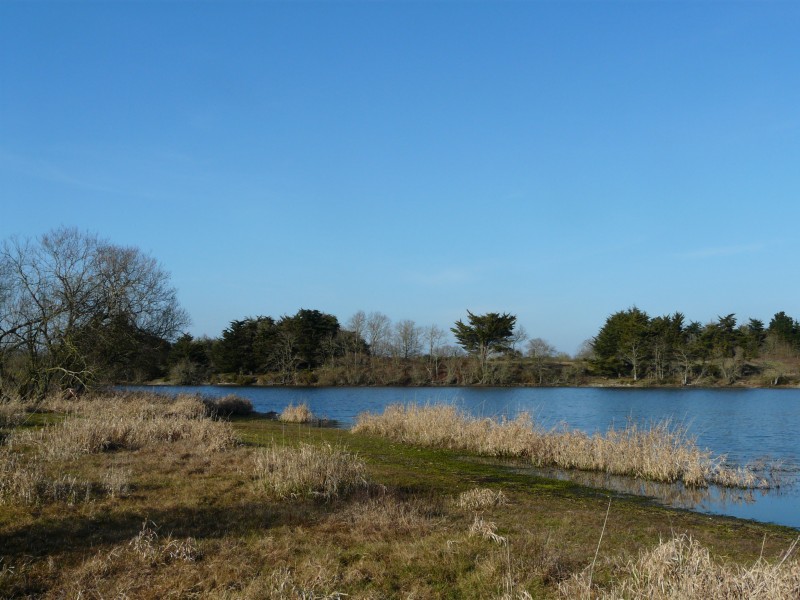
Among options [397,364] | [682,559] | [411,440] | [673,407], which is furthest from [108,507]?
[397,364]

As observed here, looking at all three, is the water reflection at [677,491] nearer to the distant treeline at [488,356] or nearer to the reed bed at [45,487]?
the reed bed at [45,487]

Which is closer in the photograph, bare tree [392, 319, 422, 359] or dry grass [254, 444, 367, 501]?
dry grass [254, 444, 367, 501]

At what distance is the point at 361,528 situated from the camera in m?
7.56

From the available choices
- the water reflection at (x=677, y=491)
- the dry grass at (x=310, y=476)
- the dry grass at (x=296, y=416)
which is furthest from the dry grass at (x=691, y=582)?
the dry grass at (x=296, y=416)

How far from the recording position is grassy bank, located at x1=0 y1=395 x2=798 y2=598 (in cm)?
559

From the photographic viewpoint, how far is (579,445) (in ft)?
53.8

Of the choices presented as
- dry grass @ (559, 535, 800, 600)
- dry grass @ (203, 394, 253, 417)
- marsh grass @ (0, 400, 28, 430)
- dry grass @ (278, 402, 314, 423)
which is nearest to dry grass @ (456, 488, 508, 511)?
dry grass @ (559, 535, 800, 600)

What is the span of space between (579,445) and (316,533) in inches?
421

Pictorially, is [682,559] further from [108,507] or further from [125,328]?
[125,328]

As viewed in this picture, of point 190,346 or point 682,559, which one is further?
point 190,346

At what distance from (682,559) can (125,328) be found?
29043mm

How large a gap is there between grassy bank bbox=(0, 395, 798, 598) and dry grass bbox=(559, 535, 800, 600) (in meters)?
0.02

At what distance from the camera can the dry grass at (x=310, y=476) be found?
367 inches

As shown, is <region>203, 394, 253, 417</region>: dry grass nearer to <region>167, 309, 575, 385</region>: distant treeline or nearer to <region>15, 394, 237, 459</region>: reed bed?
<region>15, 394, 237, 459</region>: reed bed
